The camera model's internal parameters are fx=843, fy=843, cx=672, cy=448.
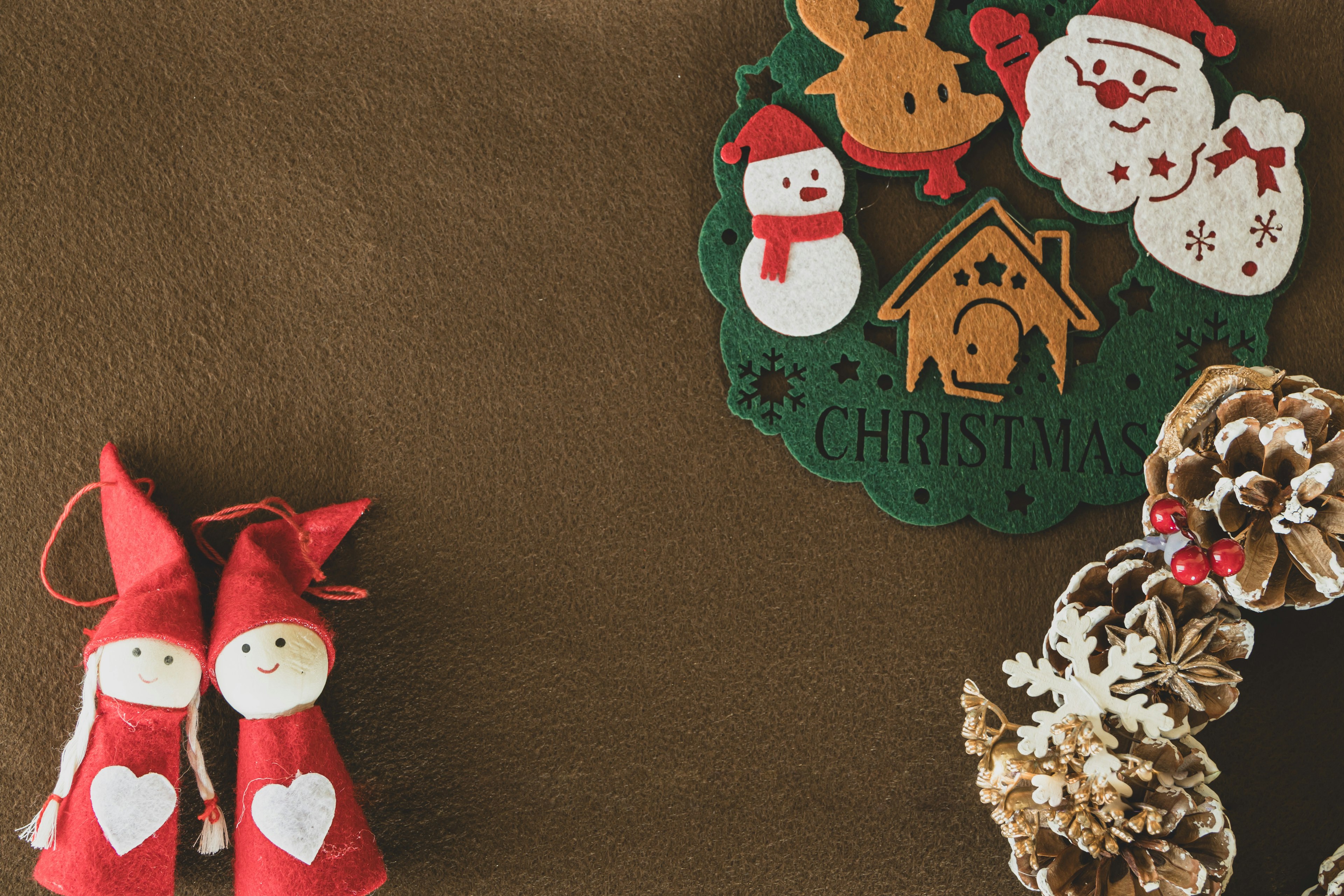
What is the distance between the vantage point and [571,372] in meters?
0.74

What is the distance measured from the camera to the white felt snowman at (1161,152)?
2.43 feet

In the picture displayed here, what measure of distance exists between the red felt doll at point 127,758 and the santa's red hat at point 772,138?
0.58m

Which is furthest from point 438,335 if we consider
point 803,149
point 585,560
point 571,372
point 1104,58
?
point 1104,58

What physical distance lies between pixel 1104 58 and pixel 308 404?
0.76 m

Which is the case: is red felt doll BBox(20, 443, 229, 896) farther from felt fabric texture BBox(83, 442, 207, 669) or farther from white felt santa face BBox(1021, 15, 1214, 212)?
white felt santa face BBox(1021, 15, 1214, 212)

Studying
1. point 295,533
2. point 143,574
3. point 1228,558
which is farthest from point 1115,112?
point 143,574

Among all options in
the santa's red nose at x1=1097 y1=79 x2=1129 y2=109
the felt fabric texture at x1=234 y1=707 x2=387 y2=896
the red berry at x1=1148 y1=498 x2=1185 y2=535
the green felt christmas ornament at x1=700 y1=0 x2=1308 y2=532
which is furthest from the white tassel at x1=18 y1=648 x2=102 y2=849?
the santa's red nose at x1=1097 y1=79 x2=1129 y2=109

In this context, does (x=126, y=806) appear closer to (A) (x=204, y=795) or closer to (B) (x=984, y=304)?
(A) (x=204, y=795)

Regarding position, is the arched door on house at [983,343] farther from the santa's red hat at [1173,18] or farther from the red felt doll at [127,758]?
the red felt doll at [127,758]

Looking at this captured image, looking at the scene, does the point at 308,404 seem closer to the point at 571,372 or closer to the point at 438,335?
the point at 438,335

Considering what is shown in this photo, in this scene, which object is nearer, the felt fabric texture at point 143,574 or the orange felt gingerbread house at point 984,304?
the felt fabric texture at point 143,574

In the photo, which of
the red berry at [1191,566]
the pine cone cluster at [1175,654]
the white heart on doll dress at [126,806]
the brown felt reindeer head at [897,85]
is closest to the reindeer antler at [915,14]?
the brown felt reindeer head at [897,85]

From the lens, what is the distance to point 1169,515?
60 centimetres

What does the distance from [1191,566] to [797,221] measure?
401 millimetres
